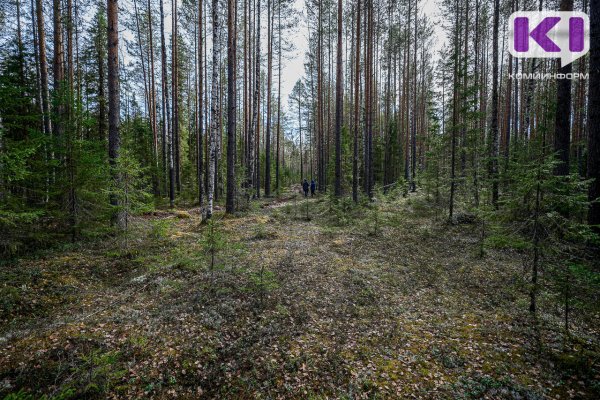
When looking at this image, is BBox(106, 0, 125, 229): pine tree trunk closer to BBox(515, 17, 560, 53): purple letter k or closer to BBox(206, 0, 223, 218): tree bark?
BBox(206, 0, 223, 218): tree bark

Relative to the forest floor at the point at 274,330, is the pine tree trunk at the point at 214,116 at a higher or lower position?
higher

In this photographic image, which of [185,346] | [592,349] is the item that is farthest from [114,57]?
[592,349]

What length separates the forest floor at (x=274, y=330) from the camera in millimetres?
3617

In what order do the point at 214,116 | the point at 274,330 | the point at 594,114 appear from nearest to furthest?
the point at 274,330 < the point at 594,114 < the point at 214,116

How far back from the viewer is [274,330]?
491 centimetres

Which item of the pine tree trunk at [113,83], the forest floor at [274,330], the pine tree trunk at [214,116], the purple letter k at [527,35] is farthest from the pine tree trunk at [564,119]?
the pine tree trunk at [113,83]

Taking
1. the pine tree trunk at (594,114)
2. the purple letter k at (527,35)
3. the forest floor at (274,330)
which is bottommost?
the forest floor at (274,330)

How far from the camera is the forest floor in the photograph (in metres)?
3.62

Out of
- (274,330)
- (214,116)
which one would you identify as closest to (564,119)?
(274,330)

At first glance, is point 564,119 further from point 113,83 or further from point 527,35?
point 113,83

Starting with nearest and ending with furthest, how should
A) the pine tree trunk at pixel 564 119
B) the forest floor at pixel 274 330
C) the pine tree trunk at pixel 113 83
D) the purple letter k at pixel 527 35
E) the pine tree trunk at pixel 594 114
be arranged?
the forest floor at pixel 274 330, the pine tree trunk at pixel 594 114, the pine tree trunk at pixel 113 83, the pine tree trunk at pixel 564 119, the purple letter k at pixel 527 35

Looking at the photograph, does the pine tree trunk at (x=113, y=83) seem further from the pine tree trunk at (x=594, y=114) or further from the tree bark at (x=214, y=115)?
the pine tree trunk at (x=594, y=114)

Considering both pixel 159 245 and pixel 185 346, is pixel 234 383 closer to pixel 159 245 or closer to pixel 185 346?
pixel 185 346

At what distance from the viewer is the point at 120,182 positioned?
6.92 metres
